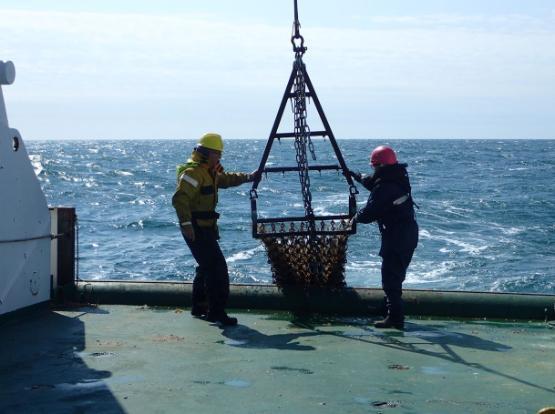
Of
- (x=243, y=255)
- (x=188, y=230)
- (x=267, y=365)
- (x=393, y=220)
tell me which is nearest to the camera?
(x=267, y=365)

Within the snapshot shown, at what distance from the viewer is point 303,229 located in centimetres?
857

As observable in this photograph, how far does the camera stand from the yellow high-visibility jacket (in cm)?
770

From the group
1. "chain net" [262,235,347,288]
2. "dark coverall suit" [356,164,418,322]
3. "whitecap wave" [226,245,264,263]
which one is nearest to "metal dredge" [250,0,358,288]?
"chain net" [262,235,347,288]

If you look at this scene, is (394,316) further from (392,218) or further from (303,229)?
(303,229)

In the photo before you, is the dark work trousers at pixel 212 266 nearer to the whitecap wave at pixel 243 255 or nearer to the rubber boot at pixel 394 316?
the rubber boot at pixel 394 316

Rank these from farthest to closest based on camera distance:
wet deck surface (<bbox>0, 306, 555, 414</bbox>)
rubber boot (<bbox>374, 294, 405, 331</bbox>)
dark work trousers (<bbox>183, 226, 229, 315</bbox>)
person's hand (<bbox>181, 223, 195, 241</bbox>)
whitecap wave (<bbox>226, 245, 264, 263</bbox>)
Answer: whitecap wave (<bbox>226, 245, 264, 263</bbox>)
dark work trousers (<bbox>183, 226, 229, 315</bbox>)
rubber boot (<bbox>374, 294, 405, 331</bbox>)
person's hand (<bbox>181, 223, 195, 241</bbox>)
wet deck surface (<bbox>0, 306, 555, 414</bbox>)

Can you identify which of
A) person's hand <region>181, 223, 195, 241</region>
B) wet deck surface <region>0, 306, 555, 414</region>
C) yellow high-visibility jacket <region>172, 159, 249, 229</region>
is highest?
yellow high-visibility jacket <region>172, 159, 249, 229</region>

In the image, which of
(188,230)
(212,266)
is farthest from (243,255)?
(188,230)

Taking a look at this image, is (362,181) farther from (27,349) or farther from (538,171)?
(538,171)

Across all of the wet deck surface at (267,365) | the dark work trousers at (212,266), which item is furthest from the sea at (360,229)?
the wet deck surface at (267,365)

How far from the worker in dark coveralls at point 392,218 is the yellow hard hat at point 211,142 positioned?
129cm

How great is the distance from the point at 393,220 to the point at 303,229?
0.99m

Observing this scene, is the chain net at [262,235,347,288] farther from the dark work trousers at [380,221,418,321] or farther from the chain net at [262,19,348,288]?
the dark work trousers at [380,221,418,321]

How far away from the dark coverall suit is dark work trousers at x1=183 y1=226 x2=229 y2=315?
4.07ft
